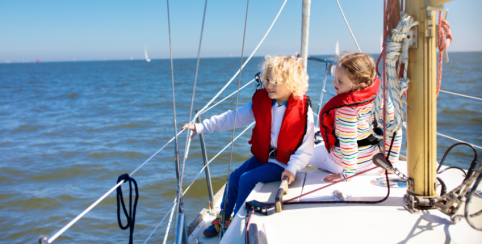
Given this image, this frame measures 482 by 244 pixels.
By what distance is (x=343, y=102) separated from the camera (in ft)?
5.09

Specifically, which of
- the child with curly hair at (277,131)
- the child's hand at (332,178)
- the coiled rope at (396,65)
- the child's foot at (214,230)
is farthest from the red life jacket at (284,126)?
the coiled rope at (396,65)

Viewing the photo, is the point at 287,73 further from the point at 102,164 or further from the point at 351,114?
the point at 102,164

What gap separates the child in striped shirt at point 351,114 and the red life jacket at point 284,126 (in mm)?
124

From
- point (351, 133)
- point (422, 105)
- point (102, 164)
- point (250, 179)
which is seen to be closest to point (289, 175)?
point (250, 179)

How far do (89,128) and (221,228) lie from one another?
263 inches

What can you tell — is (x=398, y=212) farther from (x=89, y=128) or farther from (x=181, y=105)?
(x=181, y=105)

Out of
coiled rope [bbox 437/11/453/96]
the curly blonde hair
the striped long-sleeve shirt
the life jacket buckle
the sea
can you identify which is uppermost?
coiled rope [bbox 437/11/453/96]

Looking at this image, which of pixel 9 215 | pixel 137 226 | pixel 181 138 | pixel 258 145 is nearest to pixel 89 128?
pixel 181 138

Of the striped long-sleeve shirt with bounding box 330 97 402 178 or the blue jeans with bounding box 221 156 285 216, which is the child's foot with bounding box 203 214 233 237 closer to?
the blue jeans with bounding box 221 156 285 216

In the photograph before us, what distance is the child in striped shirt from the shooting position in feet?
5.12

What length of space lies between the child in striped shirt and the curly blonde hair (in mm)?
191

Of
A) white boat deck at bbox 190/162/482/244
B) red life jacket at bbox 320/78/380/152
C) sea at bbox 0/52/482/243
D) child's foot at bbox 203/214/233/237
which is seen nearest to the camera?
white boat deck at bbox 190/162/482/244

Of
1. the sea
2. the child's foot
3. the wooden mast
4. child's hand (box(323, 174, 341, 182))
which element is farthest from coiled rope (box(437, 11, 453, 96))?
the child's foot

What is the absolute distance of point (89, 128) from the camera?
24.6 ft
